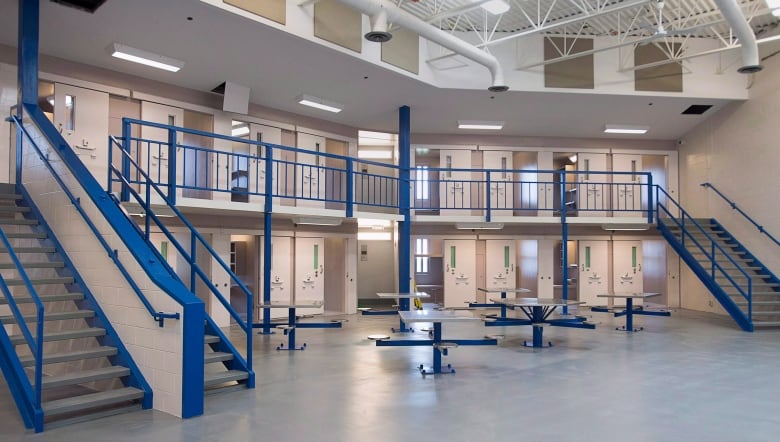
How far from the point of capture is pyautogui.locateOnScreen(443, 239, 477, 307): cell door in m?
16.2

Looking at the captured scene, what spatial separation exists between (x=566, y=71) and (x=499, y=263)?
→ 19.4 feet

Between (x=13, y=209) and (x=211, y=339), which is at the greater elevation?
(x=13, y=209)

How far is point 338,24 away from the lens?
33.6 feet

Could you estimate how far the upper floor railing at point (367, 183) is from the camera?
1202cm

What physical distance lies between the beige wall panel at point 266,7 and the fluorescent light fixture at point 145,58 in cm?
246

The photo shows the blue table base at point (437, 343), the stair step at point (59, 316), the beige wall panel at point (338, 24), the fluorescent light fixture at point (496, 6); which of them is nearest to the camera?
the stair step at point (59, 316)

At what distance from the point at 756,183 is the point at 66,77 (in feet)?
51.0

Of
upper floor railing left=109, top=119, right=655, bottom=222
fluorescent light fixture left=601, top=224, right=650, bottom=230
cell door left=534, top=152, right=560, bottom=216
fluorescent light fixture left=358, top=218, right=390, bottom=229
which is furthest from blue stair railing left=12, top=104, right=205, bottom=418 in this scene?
cell door left=534, top=152, right=560, bottom=216

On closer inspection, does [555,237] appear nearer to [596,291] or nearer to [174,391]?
[596,291]

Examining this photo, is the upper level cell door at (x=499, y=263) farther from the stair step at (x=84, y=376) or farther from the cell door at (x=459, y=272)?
the stair step at (x=84, y=376)

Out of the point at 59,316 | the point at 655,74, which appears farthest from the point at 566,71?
the point at 59,316

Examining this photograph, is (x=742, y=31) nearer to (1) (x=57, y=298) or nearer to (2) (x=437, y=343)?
(2) (x=437, y=343)

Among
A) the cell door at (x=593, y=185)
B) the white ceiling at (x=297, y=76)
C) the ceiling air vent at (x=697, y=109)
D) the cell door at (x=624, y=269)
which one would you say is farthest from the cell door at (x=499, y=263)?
the ceiling air vent at (x=697, y=109)

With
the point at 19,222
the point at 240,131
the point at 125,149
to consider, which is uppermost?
the point at 240,131
